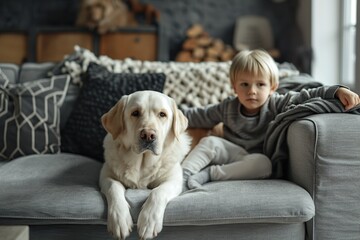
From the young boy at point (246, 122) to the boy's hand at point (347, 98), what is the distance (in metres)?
0.02

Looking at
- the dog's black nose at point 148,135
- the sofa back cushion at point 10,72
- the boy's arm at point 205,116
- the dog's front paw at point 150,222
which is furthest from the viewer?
the sofa back cushion at point 10,72

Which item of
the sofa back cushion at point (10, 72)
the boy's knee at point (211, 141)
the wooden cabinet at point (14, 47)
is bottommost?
the boy's knee at point (211, 141)

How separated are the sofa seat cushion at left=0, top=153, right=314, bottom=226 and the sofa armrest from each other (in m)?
0.09

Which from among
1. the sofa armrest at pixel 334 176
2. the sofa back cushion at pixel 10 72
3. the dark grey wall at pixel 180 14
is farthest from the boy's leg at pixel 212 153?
the dark grey wall at pixel 180 14

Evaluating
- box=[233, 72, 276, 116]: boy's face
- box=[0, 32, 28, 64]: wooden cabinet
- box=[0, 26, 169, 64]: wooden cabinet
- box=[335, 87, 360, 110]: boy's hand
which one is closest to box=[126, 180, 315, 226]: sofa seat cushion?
box=[335, 87, 360, 110]: boy's hand

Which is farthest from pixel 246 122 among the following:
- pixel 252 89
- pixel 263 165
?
pixel 263 165

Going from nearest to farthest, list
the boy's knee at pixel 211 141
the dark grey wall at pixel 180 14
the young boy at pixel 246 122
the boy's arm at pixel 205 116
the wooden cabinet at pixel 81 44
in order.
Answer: the young boy at pixel 246 122 → the boy's knee at pixel 211 141 → the boy's arm at pixel 205 116 → the wooden cabinet at pixel 81 44 → the dark grey wall at pixel 180 14

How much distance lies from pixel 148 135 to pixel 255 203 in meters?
0.46

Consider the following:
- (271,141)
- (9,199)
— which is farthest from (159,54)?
(9,199)

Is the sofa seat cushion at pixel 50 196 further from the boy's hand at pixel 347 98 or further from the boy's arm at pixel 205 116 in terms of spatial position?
the boy's hand at pixel 347 98

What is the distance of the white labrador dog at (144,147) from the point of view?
1785 mm

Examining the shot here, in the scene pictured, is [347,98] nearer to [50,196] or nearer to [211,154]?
[211,154]

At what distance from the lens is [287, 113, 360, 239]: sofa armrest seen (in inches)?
69.8

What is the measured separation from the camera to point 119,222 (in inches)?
64.4
